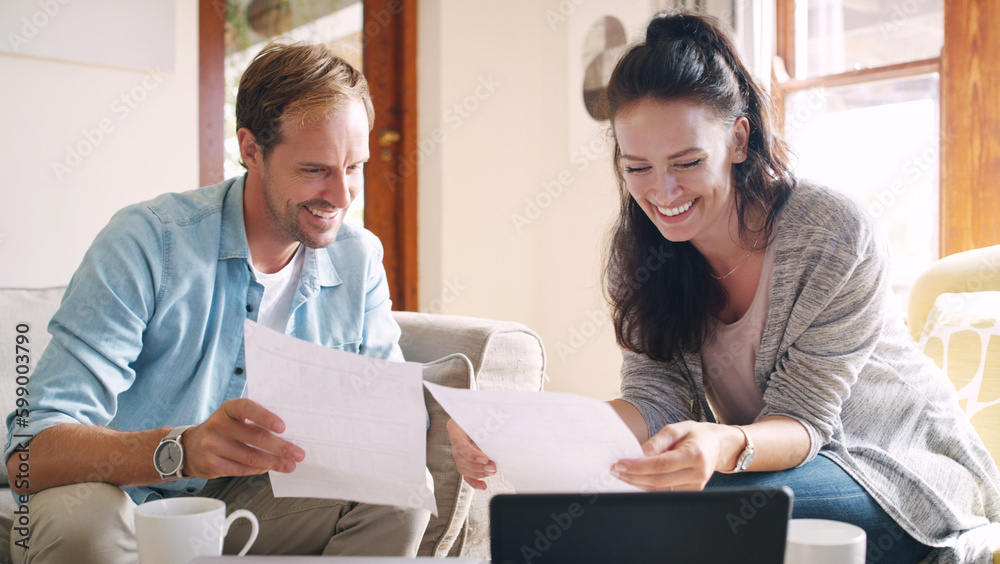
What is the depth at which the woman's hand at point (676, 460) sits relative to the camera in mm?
815

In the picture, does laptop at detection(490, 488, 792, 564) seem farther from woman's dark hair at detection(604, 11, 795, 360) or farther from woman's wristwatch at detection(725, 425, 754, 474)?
woman's dark hair at detection(604, 11, 795, 360)

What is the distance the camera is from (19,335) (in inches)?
61.0

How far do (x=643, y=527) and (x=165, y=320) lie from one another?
2.67ft

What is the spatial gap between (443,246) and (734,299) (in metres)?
1.86

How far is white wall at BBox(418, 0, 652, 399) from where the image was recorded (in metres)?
3.05

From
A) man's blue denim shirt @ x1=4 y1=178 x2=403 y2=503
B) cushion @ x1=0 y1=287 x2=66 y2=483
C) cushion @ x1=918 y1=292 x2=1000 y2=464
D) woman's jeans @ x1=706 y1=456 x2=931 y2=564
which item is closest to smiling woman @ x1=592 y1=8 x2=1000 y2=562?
woman's jeans @ x1=706 y1=456 x2=931 y2=564

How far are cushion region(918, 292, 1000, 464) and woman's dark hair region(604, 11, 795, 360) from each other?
40 centimetres

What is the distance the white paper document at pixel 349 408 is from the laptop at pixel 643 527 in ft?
0.56

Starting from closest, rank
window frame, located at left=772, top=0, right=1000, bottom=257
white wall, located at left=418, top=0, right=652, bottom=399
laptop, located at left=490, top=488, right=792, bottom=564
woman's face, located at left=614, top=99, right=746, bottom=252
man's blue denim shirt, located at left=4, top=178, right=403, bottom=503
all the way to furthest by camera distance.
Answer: laptop, located at left=490, top=488, right=792, bottom=564
man's blue denim shirt, located at left=4, top=178, right=403, bottom=503
woman's face, located at left=614, top=99, right=746, bottom=252
window frame, located at left=772, top=0, right=1000, bottom=257
white wall, located at left=418, top=0, right=652, bottom=399

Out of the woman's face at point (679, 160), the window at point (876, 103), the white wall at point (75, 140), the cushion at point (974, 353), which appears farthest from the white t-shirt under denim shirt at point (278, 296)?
the window at point (876, 103)

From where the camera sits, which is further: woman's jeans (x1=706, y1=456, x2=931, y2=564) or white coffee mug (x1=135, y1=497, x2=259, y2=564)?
woman's jeans (x1=706, y1=456, x2=931, y2=564)

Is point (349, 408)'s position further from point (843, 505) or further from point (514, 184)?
point (514, 184)

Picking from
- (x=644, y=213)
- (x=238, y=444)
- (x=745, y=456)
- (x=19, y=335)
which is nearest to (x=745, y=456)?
(x=745, y=456)

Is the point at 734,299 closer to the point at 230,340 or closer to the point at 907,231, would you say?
the point at 230,340
